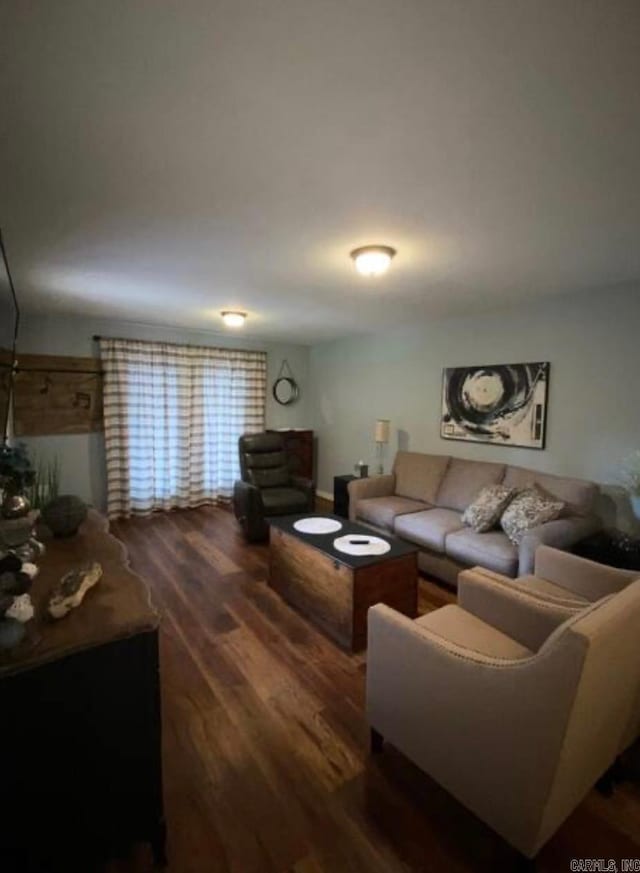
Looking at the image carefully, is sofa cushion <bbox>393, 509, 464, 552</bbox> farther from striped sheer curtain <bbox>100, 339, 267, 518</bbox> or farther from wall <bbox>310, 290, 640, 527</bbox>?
striped sheer curtain <bbox>100, 339, 267, 518</bbox>

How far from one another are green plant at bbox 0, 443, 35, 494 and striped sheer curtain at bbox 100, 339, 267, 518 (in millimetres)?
3353

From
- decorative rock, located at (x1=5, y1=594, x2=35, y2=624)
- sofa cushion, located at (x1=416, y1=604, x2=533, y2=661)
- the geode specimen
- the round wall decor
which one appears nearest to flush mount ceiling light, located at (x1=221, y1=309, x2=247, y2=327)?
the round wall decor

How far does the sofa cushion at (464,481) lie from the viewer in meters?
3.57

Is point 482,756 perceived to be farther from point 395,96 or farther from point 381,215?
point 381,215

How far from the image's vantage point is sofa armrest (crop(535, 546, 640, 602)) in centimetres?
194

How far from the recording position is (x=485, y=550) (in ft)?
9.18

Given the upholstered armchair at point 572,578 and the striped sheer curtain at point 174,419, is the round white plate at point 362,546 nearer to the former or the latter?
the upholstered armchair at point 572,578

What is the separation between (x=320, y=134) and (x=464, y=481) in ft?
10.2

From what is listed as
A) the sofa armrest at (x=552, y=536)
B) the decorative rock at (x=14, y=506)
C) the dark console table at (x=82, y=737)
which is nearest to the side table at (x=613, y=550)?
the sofa armrest at (x=552, y=536)

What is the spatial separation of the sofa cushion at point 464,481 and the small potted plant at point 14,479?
→ 10.6 ft

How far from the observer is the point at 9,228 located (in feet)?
6.73

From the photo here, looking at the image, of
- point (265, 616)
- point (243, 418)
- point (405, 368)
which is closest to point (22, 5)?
point (265, 616)

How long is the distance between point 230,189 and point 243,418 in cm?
394

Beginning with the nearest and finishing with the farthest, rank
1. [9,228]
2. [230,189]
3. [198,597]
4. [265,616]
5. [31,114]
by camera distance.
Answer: [31,114] → [230,189] → [9,228] → [265,616] → [198,597]
